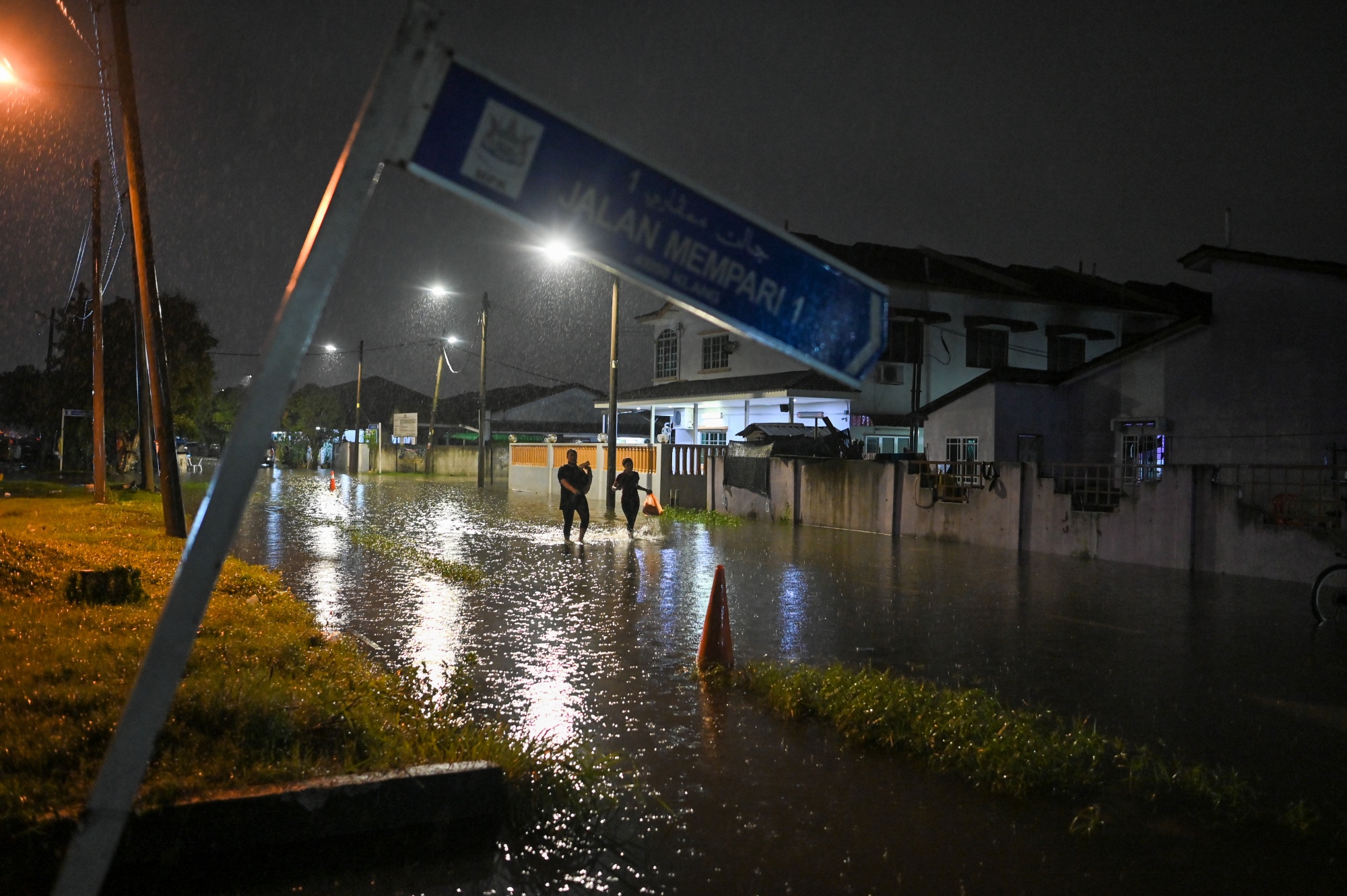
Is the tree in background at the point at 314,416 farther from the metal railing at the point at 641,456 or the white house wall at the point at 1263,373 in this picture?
the white house wall at the point at 1263,373

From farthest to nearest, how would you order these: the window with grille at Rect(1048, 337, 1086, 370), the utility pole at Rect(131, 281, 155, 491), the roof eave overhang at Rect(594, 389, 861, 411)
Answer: the window with grille at Rect(1048, 337, 1086, 370)
the roof eave overhang at Rect(594, 389, 861, 411)
the utility pole at Rect(131, 281, 155, 491)

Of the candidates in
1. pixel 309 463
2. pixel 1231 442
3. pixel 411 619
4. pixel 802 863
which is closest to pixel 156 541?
pixel 411 619

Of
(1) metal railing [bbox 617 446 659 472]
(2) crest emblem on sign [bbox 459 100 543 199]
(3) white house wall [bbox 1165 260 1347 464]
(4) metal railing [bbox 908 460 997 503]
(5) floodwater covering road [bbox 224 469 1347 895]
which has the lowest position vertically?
(5) floodwater covering road [bbox 224 469 1347 895]

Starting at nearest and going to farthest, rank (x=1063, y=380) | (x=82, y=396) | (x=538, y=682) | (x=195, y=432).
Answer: (x=538, y=682)
(x=1063, y=380)
(x=82, y=396)
(x=195, y=432)

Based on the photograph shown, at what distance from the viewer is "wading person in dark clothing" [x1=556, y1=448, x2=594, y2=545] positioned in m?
18.1

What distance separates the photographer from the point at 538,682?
295 inches

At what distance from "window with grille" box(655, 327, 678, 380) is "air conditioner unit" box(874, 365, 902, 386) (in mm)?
9221

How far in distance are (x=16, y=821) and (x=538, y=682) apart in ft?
12.9

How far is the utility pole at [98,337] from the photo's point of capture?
80.5 feet

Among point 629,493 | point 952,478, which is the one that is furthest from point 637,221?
point 952,478

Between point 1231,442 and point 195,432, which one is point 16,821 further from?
point 195,432

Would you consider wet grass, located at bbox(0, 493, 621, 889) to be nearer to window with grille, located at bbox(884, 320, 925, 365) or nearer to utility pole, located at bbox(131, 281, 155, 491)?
utility pole, located at bbox(131, 281, 155, 491)

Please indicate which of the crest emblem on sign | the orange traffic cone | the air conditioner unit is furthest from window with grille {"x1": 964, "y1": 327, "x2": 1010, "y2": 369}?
the crest emblem on sign

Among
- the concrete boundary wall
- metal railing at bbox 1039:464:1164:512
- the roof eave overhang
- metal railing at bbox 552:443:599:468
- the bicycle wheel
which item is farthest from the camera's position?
metal railing at bbox 552:443:599:468
